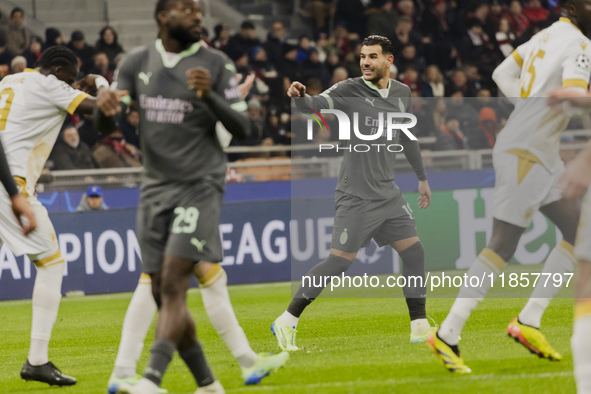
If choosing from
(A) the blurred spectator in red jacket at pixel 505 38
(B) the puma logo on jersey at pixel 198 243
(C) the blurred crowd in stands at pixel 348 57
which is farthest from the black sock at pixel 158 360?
(A) the blurred spectator in red jacket at pixel 505 38

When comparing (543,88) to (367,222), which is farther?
(367,222)

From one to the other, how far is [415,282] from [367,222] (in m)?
0.65

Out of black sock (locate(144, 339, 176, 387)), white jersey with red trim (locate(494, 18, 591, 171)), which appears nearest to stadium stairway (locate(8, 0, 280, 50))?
white jersey with red trim (locate(494, 18, 591, 171))

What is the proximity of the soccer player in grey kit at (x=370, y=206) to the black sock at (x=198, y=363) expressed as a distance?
264 cm

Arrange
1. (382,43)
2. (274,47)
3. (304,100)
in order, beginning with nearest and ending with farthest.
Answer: (304,100) < (382,43) < (274,47)

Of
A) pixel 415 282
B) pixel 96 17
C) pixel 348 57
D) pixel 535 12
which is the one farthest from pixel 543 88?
pixel 535 12

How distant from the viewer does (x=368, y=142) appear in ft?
27.5

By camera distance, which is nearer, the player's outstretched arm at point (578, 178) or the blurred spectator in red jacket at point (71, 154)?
the player's outstretched arm at point (578, 178)

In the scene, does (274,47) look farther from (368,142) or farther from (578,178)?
(578,178)

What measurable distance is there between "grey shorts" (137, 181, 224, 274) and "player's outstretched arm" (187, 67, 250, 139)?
36cm

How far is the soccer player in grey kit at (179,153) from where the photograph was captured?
5234mm

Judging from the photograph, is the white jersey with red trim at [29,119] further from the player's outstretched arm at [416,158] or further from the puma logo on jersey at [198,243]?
the player's outstretched arm at [416,158]

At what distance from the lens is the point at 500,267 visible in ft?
21.1

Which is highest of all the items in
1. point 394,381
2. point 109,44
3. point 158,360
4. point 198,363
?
point 109,44
